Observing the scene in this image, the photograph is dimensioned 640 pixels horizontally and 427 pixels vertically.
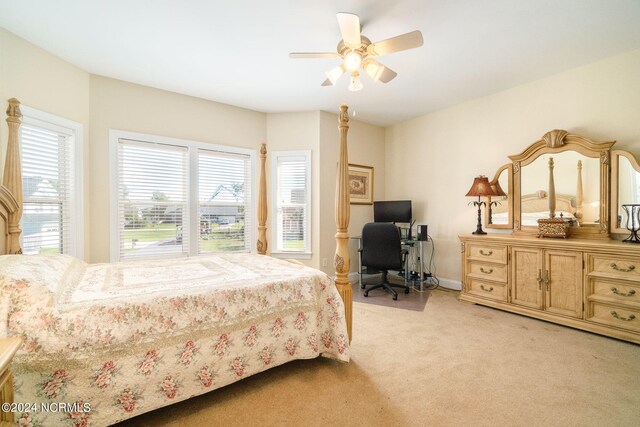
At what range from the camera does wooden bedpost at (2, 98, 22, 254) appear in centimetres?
206

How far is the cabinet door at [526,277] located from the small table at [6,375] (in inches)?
149

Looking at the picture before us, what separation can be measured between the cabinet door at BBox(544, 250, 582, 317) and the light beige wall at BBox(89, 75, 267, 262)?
397 centimetres

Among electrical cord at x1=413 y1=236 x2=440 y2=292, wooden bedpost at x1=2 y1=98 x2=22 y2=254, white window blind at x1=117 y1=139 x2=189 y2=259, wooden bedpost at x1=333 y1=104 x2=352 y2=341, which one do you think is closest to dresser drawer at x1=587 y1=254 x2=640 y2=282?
electrical cord at x1=413 y1=236 x2=440 y2=292

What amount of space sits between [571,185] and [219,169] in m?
4.20

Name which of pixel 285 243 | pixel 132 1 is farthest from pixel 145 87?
pixel 285 243

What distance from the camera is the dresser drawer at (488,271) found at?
10.3 feet

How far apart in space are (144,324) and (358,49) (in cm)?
232

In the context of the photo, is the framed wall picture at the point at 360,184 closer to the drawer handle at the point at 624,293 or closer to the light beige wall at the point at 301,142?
the light beige wall at the point at 301,142

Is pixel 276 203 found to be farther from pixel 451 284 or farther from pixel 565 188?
pixel 565 188

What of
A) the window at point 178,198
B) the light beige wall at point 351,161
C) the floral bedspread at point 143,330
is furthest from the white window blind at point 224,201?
the floral bedspread at point 143,330

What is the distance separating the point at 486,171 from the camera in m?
3.74

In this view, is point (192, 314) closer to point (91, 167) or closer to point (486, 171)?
point (91, 167)

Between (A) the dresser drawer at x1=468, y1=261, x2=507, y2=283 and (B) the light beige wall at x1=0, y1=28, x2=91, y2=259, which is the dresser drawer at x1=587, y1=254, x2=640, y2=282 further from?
(B) the light beige wall at x1=0, y1=28, x2=91, y2=259

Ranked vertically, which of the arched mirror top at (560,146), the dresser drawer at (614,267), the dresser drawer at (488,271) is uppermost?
the arched mirror top at (560,146)
